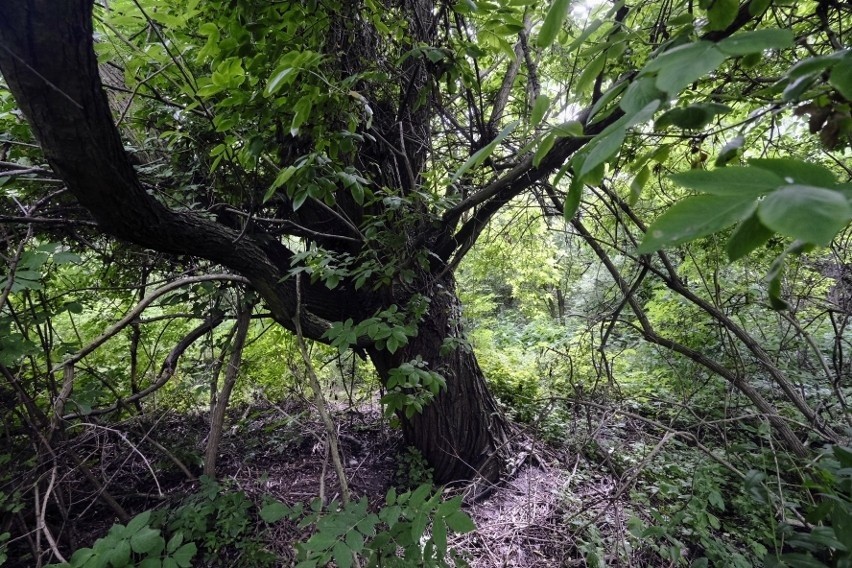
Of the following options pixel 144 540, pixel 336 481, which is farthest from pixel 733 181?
pixel 336 481

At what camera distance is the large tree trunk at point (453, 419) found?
94.1 inches

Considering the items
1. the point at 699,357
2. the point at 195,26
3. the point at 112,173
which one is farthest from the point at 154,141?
the point at 699,357

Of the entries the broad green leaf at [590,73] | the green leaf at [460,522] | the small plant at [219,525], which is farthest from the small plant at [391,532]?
the broad green leaf at [590,73]

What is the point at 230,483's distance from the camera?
2.27 m

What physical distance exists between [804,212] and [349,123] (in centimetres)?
126

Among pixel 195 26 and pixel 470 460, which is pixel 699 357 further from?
pixel 195 26

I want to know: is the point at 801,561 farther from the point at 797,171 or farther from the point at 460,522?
the point at 797,171

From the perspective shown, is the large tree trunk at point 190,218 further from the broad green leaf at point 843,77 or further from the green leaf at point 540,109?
the broad green leaf at point 843,77

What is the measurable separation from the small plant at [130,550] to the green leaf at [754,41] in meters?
2.06

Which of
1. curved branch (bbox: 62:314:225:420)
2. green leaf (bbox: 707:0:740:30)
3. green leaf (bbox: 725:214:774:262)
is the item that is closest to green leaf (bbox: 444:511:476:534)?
green leaf (bbox: 725:214:774:262)

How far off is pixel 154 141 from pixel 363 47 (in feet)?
4.15

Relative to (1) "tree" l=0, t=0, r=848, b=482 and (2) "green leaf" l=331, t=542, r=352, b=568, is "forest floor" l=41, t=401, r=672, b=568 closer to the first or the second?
(1) "tree" l=0, t=0, r=848, b=482

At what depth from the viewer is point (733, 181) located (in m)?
0.32

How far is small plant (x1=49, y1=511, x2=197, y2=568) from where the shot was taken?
1372 mm
